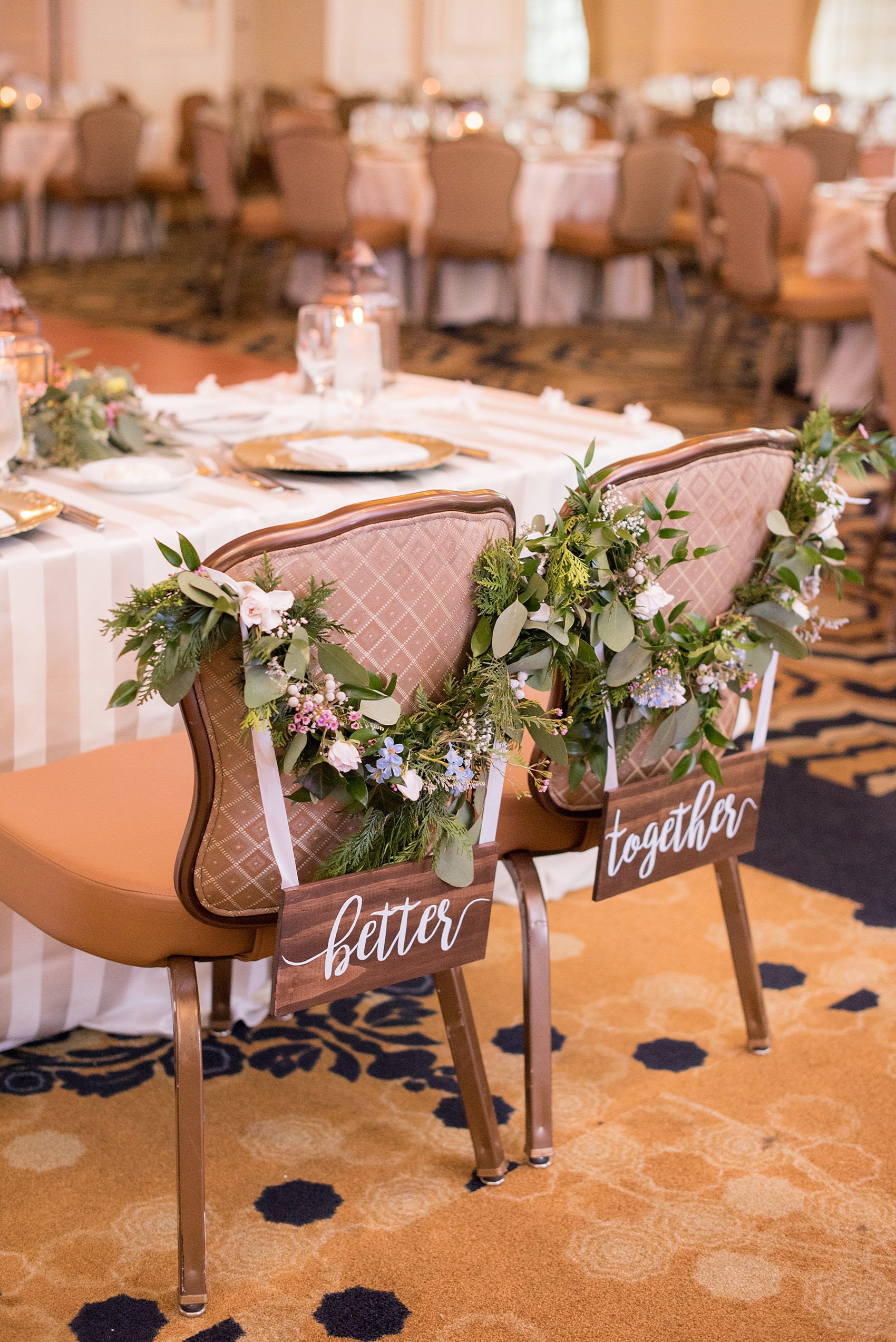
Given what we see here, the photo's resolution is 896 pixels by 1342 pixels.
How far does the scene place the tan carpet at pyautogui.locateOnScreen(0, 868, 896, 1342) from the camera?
1642 millimetres

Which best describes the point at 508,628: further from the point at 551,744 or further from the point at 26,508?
the point at 26,508

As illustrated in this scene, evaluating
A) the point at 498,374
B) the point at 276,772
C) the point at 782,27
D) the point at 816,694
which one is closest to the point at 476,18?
the point at 782,27

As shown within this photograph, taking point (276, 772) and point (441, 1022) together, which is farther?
point (441, 1022)

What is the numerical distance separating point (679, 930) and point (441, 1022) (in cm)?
50

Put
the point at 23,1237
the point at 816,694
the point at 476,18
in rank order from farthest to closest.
Result: the point at 476,18 → the point at 816,694 → the point at 23,1237

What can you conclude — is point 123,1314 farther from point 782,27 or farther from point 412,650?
point 782,27

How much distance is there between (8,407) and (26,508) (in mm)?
151

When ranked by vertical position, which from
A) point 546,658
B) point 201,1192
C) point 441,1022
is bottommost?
point 441,1022

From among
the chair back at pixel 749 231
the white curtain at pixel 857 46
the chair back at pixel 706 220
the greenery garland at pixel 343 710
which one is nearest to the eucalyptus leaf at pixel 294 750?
the greenery garland at pixel 343 710

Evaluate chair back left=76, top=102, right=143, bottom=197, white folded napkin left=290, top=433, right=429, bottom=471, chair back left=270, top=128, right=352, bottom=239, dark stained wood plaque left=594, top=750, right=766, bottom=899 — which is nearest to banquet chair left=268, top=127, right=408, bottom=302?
chair back left=270, top=128, right=352, bottom=239

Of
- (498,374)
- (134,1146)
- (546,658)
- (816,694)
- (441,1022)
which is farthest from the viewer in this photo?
(498,374)

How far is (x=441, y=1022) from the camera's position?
2271 millimetres

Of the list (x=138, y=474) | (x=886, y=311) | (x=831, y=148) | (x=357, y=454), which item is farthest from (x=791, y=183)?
(x=138, y=474)

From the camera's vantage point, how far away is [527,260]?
25.7 ft
